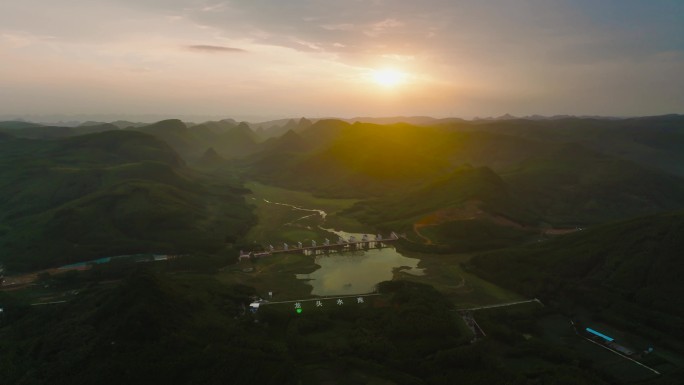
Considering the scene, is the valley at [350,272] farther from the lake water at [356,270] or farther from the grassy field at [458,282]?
the lake water at [356,270]

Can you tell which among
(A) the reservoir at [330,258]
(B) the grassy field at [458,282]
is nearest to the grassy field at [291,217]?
(A) the reservoir at [330,258]

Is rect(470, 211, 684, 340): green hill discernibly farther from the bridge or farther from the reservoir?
the bridge

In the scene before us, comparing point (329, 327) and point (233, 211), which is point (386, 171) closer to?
point (233, 211)

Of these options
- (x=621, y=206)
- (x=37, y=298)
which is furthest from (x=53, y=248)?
(x=621, y=206)

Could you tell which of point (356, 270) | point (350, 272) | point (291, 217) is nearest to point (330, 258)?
point (356, 270)

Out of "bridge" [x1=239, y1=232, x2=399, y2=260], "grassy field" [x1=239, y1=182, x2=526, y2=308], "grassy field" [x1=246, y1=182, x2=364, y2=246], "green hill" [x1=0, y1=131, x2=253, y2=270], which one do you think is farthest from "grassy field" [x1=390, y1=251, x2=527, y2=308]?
"green hill" [x1=0, y1=131, x2=253, y2=270]

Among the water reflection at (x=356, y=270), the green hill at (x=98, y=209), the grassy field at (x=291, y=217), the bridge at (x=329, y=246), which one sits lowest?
the water reflection at (x=356, y=270)
